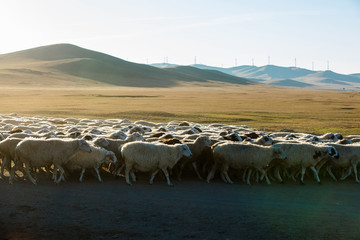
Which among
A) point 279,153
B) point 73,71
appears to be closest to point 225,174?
point 279,153

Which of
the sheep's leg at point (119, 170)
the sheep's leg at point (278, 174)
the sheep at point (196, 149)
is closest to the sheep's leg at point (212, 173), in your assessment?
the sheep at point (196, 149)

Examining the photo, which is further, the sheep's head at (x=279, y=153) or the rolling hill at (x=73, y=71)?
the rolling hill at (x=73, y=71)

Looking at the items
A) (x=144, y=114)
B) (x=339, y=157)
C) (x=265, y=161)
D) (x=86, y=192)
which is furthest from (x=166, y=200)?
(x=144, y=114)

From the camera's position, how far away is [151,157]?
11.2 meters

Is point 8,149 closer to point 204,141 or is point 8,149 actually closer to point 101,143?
point 101,143

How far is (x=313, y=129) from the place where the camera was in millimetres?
24516

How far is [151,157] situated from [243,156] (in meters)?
2.72

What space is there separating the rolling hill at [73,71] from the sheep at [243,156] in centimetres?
9721

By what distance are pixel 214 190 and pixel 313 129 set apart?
15.9 m

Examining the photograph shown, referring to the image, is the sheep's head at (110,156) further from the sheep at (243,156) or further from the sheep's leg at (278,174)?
the sheep's leg at (278,174)

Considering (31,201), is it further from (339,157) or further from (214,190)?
(339,157)

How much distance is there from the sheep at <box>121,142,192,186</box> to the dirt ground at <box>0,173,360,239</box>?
1.35ft

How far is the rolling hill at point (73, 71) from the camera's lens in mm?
113700

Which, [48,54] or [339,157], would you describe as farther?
[48,54]
